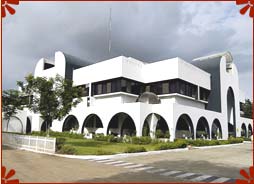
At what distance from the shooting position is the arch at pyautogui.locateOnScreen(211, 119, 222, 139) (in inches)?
1383

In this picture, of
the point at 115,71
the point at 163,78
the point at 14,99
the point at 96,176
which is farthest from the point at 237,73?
the point at 96,176

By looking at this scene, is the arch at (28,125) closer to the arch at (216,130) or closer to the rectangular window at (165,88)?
the rectangular window at (165,88)

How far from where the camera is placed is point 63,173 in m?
9.51

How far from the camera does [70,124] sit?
38625 mm

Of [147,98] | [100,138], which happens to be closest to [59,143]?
[100,138]

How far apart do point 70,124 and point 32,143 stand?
825 inches

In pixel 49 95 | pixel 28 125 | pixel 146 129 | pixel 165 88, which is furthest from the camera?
pixel 28 125

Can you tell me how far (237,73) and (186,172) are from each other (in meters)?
39.0

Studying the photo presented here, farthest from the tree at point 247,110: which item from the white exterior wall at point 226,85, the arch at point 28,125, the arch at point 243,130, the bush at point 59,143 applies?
the bush at point 59,143

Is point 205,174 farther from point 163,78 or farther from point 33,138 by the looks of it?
point 163,78

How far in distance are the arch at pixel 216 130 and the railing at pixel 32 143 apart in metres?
26.2

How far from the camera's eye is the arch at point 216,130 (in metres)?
35.1

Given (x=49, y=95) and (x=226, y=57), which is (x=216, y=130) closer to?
(x=226, y=57)

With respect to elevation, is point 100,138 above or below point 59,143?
below
